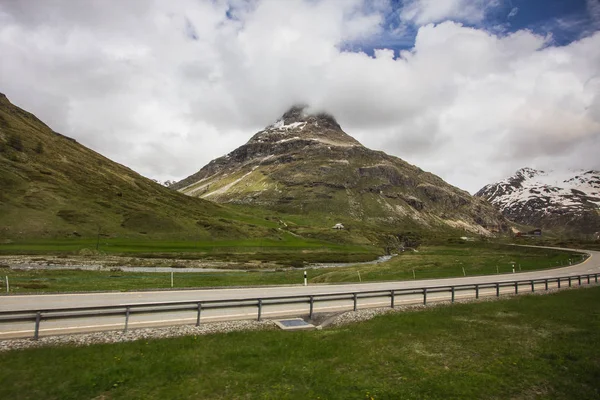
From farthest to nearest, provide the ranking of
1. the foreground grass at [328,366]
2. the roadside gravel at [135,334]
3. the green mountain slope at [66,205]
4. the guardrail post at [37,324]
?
the green mountain slope at [66,205] → the guardrail post at [37,324] → the roadside gravel at [135,334] → the foreground grass at [328,366]

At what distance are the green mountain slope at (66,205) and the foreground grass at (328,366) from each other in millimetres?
123078

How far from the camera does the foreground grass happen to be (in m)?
12.1

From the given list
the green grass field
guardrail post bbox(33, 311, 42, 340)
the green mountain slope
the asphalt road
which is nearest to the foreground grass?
guardrail post bbox(33, 311, 42, 340)

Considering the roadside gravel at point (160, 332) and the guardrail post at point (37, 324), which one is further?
the guardrail post at point (37, 324)

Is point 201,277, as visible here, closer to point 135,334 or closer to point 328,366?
point 135,334

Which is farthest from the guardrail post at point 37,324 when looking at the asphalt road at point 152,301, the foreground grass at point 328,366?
the foreground grass at point 328,366

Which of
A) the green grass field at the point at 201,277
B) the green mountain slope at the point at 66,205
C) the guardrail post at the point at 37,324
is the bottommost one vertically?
the green grass field at the point at 201,277

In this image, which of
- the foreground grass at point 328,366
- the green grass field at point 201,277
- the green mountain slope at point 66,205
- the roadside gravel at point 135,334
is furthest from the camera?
the green mountain slope at point 66,205

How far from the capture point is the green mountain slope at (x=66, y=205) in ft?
402

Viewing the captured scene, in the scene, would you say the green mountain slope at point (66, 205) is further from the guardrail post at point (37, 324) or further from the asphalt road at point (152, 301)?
the guardrail post at point (37, 324)

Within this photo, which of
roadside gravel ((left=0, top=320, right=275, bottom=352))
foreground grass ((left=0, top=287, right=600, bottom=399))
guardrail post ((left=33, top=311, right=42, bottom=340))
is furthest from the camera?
guardrail post ((left=33, top=311, right=42, bottom=340))

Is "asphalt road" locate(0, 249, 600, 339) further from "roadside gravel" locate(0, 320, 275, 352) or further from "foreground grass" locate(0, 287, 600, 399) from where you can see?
"foreground grass" locate(0, 287, 600, 399)

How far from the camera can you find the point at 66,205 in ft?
466

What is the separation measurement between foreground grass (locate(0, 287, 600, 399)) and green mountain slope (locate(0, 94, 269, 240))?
123 metres
